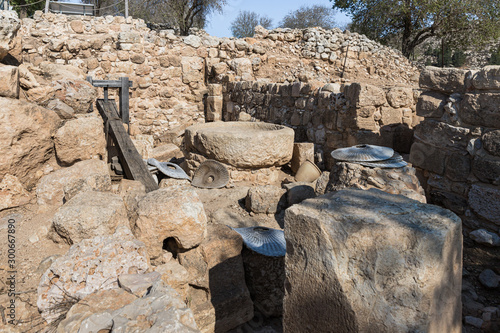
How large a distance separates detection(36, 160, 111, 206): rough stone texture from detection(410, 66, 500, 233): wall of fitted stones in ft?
10.6

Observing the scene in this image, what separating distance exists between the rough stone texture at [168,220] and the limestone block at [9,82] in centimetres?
→ 121

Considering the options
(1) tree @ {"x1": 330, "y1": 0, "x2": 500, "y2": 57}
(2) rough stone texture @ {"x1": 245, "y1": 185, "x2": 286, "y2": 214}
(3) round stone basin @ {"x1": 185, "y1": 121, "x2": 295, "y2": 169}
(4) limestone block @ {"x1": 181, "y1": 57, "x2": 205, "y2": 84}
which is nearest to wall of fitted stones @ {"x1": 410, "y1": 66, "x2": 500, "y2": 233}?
(2) rough stone texture @ {"x1": 245, "y1": 185, "x2": 286, "y2": 214}

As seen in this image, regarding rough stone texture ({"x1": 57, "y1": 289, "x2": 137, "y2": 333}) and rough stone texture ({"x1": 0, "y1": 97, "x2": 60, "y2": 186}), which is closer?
rough stone texture ({"x1": 57, "y1": 289, "x2": 137, "y2": 333})

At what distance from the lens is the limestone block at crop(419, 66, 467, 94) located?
11.9ft

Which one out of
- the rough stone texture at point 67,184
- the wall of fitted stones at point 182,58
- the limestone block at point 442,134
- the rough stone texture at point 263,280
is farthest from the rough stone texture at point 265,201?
the wall of fitted stones at point 182,58

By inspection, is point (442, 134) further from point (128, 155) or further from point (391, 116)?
point (128, 155)

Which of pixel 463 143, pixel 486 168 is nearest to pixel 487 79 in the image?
pixel 463 143

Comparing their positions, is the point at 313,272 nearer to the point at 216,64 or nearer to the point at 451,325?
the point at 451,325

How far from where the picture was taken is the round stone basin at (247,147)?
5555mm

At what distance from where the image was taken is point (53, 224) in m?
2.28

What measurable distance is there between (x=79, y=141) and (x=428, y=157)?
3.43 meters

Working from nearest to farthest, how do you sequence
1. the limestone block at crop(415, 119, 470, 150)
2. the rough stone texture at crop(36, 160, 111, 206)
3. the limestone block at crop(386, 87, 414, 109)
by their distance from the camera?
the rough stone texture at crop(36, 160, 111, 206) → the limestone block at crop(415, 119, 470, 150) → the limestone block at crop(386, 87, 414, 109)

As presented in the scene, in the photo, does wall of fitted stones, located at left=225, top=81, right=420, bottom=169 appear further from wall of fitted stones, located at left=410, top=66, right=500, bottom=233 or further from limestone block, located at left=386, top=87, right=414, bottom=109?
wall of fitted stones, located at left=410, top=66, right=500, bottom=233

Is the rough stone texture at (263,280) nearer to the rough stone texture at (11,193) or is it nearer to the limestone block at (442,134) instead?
the rough stone texture at (11,193)
